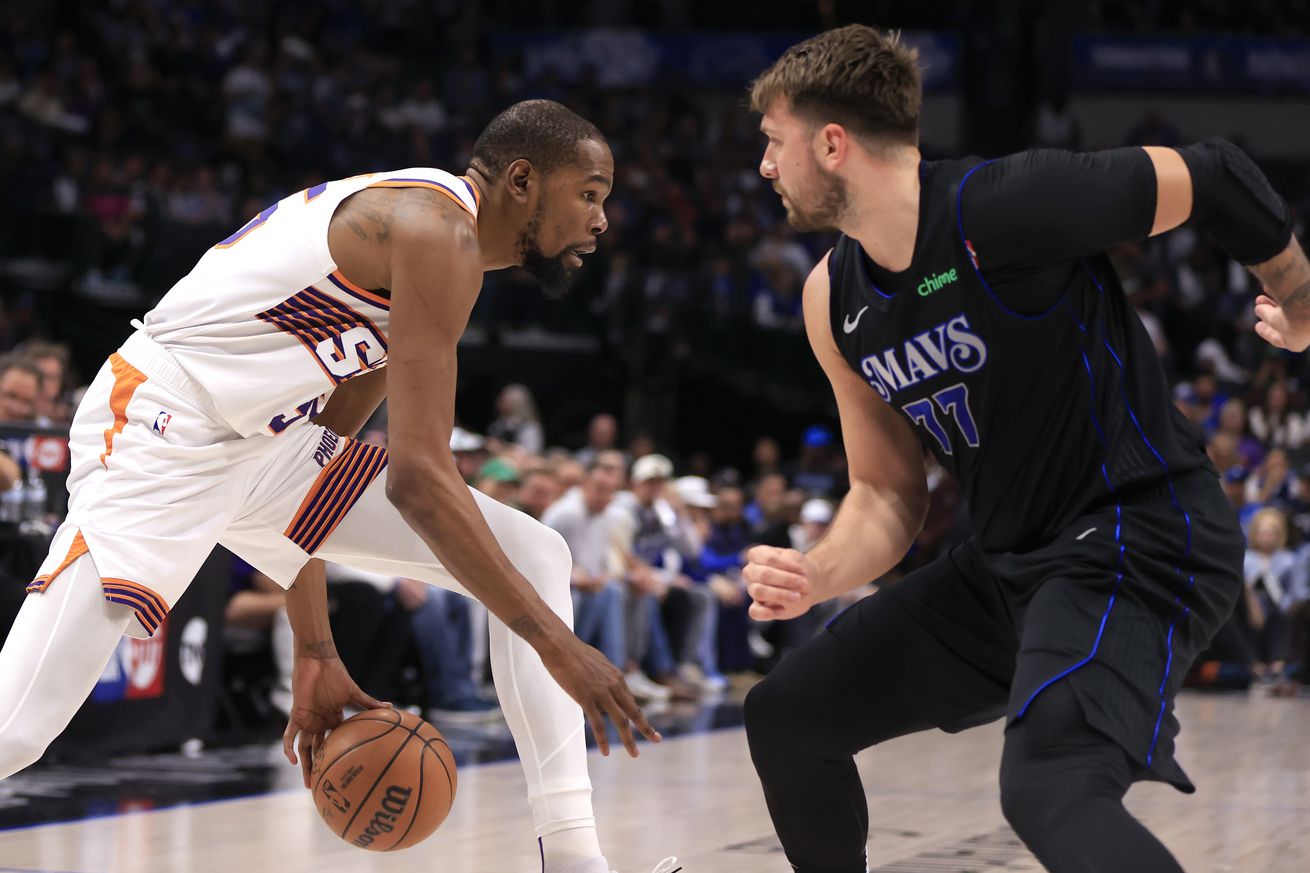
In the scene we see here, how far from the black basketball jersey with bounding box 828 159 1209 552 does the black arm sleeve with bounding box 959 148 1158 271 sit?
4cm

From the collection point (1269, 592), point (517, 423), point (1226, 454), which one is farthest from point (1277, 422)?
point (517, 423)

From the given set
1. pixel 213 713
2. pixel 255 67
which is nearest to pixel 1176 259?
pixel 255 67

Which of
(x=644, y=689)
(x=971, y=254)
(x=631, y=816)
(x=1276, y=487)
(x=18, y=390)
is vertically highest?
(x=18, y=390)

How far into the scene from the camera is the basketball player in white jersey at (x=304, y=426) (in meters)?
3.73

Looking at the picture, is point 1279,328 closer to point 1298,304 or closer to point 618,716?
point 1298,304

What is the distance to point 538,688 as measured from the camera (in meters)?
4.02

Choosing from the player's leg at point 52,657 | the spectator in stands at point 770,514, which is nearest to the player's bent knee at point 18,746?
the player's leg at point 52,657

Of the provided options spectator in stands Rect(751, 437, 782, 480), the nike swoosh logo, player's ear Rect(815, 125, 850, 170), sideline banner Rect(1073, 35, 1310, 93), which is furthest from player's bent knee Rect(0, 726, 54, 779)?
sideline banner Rect(1073, 35, 1310, 93)

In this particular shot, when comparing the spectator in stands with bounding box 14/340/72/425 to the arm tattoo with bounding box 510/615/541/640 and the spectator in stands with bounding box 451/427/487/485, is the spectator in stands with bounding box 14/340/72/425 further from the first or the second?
the arm tattoo with bounding box 510/615/541/640

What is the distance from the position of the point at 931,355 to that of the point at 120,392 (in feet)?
6.41

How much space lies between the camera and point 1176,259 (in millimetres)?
19547

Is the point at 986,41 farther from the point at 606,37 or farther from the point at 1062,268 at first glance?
the point at 1062,268

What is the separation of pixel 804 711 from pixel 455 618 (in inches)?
263

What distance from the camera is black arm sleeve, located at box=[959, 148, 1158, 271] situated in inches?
119
